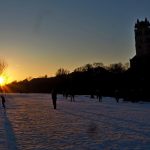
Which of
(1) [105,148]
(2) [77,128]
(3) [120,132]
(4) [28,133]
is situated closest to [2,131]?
(4) [28,133]

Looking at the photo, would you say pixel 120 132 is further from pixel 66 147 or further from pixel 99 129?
pixel 66 147

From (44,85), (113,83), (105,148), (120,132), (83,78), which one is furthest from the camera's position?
(44,85)

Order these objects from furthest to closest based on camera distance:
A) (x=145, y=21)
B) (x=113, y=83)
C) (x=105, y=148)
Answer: (x=145, y=21)
(x=113, y=83)
(x=105, y=148)

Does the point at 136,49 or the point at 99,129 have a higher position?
the point at 136,49

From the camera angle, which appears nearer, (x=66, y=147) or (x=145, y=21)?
(x=66, y=147)

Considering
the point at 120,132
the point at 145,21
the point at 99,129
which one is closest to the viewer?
the point at 120,132

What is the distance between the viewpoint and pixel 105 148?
12570 mm

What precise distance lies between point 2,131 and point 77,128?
10.7 ft

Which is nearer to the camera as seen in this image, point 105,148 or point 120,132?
point 105,148

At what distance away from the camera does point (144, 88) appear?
2425 inches

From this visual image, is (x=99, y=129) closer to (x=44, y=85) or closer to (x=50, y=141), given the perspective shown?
(x=50, y=141)

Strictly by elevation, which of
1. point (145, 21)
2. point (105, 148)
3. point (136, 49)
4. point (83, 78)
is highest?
point (145, 21)

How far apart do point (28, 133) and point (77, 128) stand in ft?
8.55

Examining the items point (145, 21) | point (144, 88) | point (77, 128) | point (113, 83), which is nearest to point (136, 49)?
point (145, 21)
